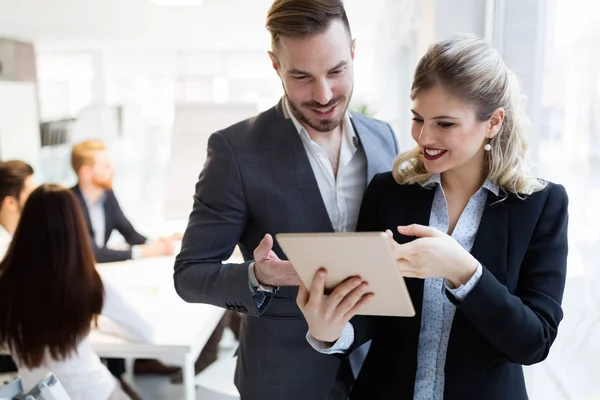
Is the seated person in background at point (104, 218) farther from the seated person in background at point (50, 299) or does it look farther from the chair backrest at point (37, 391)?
the chair backrest at point (37, 391)

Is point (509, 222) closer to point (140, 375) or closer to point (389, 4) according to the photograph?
point (140, 375)

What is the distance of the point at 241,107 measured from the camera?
3678mm

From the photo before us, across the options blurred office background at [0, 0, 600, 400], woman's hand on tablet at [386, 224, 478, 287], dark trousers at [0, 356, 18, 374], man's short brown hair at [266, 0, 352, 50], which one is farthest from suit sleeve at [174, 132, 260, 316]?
dark trousers at [0, 356, 18, 374]

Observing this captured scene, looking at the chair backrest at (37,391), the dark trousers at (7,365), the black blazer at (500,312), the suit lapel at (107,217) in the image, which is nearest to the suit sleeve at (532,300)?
the black blazer at (500,312)

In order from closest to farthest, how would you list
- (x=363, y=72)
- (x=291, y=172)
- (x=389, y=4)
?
(x=291, y=172), (x=389, y=4), (x=363, y=72)

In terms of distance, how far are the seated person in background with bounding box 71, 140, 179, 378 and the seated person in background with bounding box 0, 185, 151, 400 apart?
1.38 m

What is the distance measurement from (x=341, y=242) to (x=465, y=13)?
1.35 meters

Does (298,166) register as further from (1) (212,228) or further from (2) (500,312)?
(2) (500,312)

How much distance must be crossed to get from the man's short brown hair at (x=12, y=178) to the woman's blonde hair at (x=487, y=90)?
9.14 feet

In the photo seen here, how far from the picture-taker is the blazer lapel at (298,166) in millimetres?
1267

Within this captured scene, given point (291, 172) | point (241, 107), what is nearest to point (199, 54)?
point (241, 107)

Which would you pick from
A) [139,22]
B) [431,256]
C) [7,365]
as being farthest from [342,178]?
[139,22]

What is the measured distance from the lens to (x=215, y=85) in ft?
16.4

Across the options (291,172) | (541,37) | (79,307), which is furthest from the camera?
(79,307)
